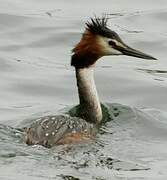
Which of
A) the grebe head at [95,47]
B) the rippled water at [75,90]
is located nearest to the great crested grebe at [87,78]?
the grebe head at [95,47]

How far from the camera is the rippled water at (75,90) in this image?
941cm

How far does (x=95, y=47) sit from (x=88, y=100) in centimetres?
74

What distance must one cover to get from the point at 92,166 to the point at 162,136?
202cm

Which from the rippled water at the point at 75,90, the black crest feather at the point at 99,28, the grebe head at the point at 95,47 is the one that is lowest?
the rippled water at the point at 75,90

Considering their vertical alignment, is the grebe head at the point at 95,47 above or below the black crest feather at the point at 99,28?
below

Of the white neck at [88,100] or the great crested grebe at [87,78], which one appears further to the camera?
the white neck at [88,100]

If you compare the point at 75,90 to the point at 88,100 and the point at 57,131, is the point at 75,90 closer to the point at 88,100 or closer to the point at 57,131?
the point at 88,100

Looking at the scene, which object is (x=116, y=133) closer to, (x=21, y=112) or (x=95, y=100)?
(x=95, y=100)

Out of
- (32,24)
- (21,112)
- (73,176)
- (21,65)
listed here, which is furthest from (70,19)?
(73,176)

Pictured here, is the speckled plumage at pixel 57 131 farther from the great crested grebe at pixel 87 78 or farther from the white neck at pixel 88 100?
the white neck at pixel 88 100

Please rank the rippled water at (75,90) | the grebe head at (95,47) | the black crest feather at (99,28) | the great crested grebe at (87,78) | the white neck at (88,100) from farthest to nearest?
the white neck at (88,100), the grebe head at (95,47), the black crest feather at (99,28), the great crested grebe at (87,78), the rippled water at (75,90)

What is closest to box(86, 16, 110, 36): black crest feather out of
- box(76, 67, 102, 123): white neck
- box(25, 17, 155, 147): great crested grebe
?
box(25, 17, 155, 147): great crested grebe

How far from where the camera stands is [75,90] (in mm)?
13234

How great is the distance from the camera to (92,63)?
1154 centimetres
